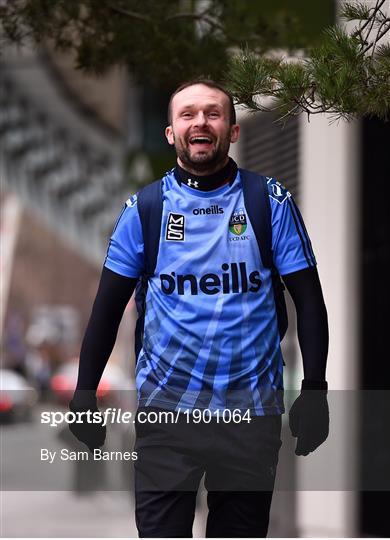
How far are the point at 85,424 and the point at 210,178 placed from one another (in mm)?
788

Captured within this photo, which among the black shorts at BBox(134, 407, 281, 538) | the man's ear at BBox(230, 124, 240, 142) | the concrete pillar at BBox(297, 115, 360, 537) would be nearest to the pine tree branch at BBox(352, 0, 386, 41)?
the man's ear at BBox(230, 124, 240, 142)

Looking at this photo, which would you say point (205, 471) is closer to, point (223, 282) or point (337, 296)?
point (223, 282)

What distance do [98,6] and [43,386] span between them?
36814mm

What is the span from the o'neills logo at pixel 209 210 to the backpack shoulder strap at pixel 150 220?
0.10 m

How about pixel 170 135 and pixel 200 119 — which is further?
pixel 170 135

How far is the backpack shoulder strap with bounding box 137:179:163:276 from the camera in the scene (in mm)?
3758

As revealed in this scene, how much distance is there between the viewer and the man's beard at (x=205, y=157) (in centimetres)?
373

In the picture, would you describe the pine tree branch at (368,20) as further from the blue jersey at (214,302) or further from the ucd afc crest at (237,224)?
the ucd afc crest at (237,224)

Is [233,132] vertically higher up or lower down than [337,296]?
lower down

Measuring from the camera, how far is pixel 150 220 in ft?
12.4

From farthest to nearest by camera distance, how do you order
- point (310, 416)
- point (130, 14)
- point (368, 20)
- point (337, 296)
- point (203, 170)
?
point (337, 296) < point (130, 14) < point (368, 20) < point (203, 170) < point (310, 416)

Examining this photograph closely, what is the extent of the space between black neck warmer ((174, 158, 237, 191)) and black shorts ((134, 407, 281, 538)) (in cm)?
64

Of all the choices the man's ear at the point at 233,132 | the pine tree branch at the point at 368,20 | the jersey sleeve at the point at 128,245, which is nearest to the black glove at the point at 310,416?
the jersey sleeve at the point at 128,245

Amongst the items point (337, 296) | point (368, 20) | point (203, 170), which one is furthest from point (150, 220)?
point (337, 296)
